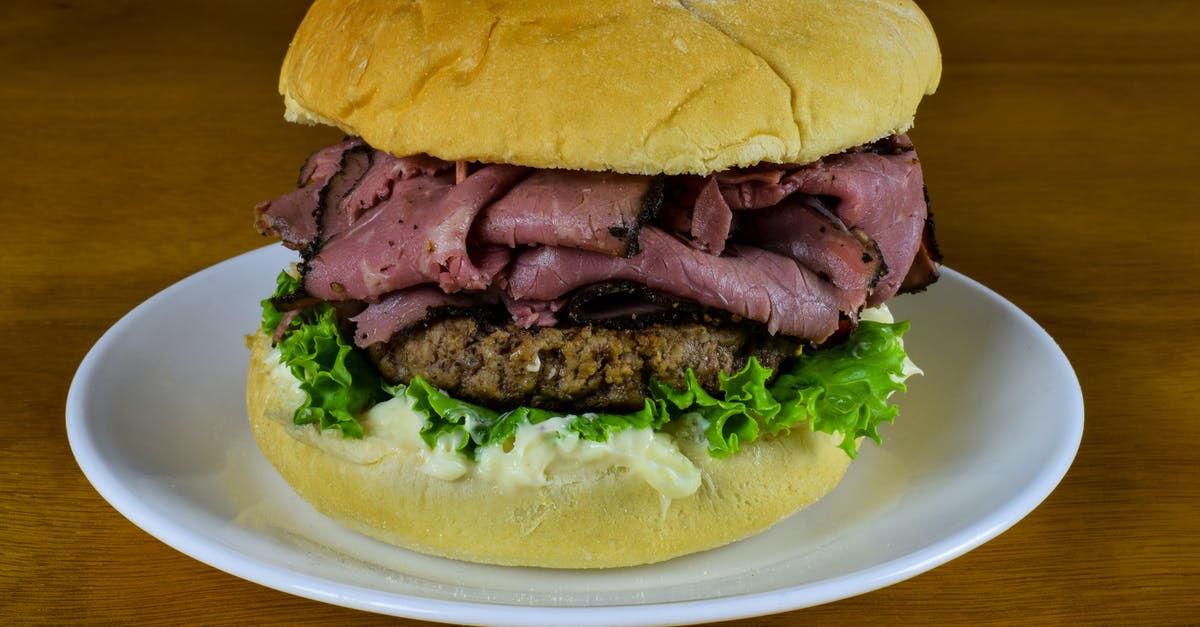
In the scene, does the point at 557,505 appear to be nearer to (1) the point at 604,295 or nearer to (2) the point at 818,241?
(1) the point at 604,295

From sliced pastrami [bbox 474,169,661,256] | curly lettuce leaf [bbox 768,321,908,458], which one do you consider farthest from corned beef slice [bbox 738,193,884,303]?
sliced pastrami [bbox 474,169,661,256]

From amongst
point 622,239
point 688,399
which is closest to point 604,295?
point 622,239

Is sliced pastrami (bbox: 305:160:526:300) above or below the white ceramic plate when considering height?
above

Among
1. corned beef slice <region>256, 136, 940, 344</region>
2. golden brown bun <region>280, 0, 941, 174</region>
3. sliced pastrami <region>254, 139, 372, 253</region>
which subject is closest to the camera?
golden brown bun <region>280, 0, 941, 174</region>

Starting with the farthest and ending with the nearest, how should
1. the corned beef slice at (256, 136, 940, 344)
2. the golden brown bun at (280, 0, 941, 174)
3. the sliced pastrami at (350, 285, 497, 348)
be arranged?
the sliced pastrami at (350, 285, 497, 348), the corned beef slice at (256, 136, 940, 344), the golden brown bun at (280, 0, 941, 174)

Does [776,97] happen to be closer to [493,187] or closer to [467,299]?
[493,187]

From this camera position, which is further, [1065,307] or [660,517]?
[1065,307]

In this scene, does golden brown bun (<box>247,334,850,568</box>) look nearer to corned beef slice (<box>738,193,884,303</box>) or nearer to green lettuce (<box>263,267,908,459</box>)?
green lettuce (<box>263,267,908,459</box>)

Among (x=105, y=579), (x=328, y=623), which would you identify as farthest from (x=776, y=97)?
(x=105, y=579)
